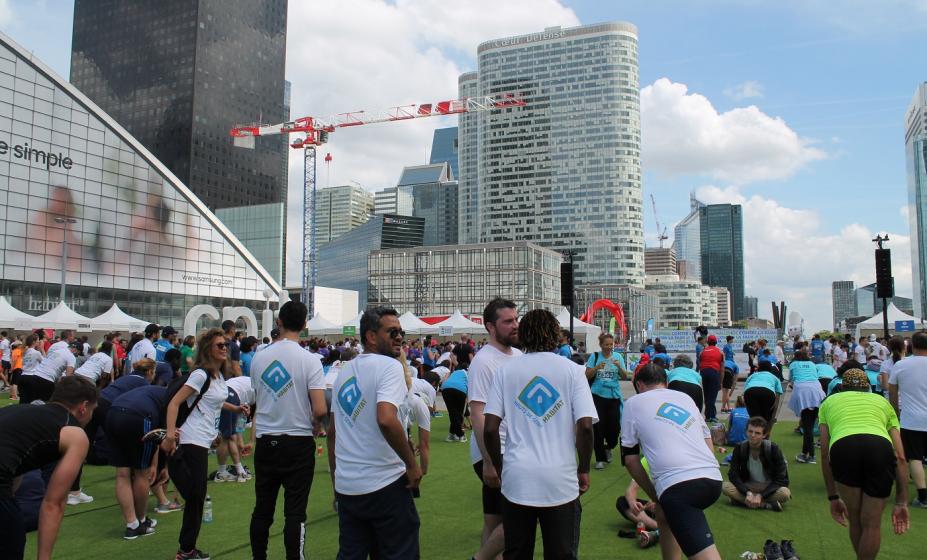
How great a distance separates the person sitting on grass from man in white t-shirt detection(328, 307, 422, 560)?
195 inches

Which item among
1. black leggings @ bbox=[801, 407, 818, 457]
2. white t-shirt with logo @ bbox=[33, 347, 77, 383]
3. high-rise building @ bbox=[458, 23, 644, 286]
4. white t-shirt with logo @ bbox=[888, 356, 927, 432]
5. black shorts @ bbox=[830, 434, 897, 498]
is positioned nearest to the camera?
black shorts @ bbox=[830, 434, 897, 498]

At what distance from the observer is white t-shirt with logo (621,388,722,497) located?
13.1ft

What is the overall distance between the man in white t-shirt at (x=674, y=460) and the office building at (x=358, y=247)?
467 feet

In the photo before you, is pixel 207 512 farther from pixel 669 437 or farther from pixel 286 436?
pixel 669 437

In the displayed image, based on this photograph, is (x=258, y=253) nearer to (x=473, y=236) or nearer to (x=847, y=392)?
(x=473, y=236)

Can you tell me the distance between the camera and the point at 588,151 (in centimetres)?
15100

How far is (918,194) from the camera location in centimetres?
16962

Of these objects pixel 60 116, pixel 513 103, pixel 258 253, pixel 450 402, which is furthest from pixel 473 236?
pixel 450 402

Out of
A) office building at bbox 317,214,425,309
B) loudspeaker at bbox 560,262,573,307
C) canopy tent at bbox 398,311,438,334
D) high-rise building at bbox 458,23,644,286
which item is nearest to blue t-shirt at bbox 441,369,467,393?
loudspeaker at bbox 560,262,573,307

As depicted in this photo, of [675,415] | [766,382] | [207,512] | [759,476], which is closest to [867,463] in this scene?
[675,415]

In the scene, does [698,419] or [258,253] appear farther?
[258,253]

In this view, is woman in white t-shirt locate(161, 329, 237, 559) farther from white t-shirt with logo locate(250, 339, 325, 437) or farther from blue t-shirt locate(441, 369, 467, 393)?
blue t-shirt locate(441, 369, 467, 393)

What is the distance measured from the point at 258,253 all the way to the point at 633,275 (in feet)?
269

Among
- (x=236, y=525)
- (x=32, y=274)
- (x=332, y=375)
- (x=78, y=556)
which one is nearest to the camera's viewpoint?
(x=78, y=556)
